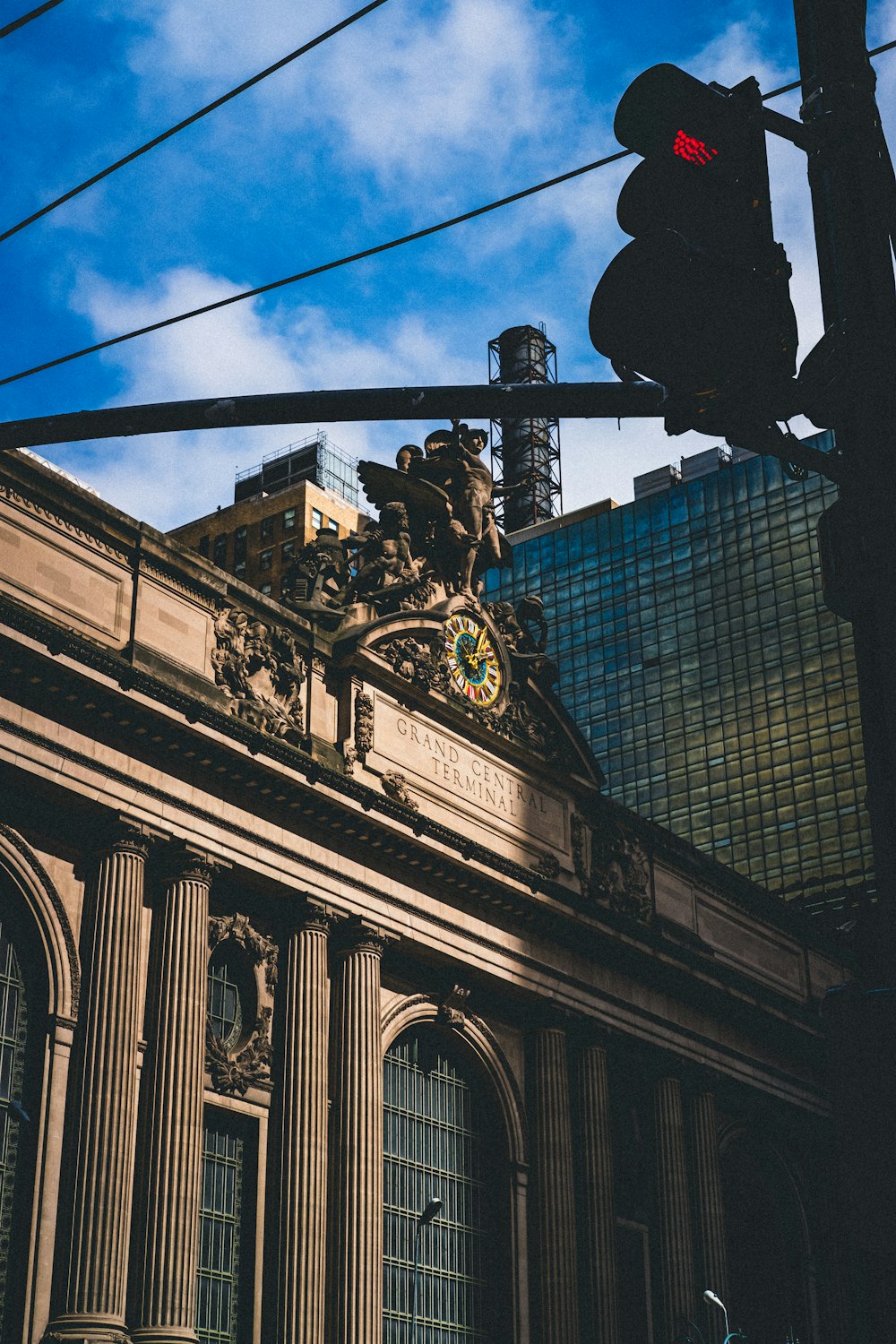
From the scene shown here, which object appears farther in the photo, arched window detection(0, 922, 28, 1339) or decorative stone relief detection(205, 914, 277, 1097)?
decorative stone relief detection(205, 914, 277, 1097)

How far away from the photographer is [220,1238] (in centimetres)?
3594

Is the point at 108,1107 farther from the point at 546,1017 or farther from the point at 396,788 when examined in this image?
the point at 546,1017

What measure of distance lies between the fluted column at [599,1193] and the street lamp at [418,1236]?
5494 millimetres

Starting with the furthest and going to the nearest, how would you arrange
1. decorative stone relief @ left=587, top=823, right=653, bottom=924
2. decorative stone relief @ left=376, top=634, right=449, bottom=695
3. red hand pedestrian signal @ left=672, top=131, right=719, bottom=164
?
decorative stone relief @ left=587, top=823, right=653, bottom=924
decorative stone relief @ left=376, top=634, right=449, bottom=695
red hand pedestrian signal @ left=672, top=131, right=719, bottom=164

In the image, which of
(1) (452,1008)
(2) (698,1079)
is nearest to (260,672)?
(1) (452,1008)

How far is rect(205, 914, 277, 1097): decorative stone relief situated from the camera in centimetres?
3681

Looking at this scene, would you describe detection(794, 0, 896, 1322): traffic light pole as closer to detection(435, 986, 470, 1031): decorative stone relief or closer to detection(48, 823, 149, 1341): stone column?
detection(48, 823, 149, 1341): stone column

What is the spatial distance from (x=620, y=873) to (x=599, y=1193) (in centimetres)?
962

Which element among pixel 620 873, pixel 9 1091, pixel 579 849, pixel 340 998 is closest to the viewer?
pixel 9 1091

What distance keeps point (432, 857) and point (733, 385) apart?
37212 millimetres

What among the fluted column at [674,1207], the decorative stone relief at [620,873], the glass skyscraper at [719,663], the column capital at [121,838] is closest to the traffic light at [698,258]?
the column capital at [121,838]

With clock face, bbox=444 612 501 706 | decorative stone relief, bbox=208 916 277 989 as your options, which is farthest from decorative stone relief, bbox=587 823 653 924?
decorative stone relief, bbox=208 916 277 989

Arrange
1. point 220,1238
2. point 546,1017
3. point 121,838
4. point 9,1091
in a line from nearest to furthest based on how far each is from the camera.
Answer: point 9,1091 < point 121,838 < point 220,1238 < point 546,1017

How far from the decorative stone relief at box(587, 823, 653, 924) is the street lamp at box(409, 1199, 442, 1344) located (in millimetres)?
11346
